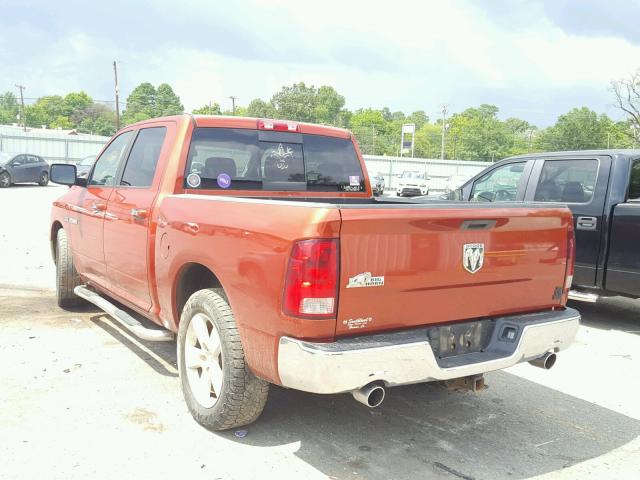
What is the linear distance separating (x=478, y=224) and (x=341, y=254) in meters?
0.89

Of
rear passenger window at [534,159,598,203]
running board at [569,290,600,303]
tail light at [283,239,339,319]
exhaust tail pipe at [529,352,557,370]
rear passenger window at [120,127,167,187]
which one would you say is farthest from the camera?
rear passenger window at [534,159,598,203]

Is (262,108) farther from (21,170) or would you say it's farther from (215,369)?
(215,369)

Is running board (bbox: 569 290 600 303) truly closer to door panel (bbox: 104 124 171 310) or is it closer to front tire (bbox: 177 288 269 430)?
front tire (bbox: 177 288 269 430)

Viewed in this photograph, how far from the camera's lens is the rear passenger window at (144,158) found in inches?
178

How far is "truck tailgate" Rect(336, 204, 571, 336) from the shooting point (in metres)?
2.91

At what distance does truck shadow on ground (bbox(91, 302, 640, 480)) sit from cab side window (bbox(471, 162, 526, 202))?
342cm

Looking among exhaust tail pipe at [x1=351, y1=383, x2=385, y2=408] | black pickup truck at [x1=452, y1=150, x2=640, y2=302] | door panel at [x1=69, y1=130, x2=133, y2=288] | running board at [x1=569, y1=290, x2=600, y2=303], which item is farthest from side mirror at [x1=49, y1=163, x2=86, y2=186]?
running board at [x1=569, y1=290, x2=600, y2=303]

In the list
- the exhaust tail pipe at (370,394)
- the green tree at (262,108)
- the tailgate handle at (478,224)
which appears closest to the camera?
the exhaust tail pipe at (370,394)

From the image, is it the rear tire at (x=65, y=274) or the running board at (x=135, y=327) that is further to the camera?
the rear tire at (x=65, y=274)

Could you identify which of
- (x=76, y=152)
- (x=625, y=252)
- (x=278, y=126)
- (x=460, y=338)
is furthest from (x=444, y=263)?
(x=76, y=152)

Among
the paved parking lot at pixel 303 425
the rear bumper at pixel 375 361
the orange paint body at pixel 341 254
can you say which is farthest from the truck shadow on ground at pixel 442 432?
the orange paint body at pixel 341 254

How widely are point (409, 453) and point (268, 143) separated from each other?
2469mm

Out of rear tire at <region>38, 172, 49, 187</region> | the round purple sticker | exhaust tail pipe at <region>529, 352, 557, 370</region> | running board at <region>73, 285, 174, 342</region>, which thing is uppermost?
the round purple sticker

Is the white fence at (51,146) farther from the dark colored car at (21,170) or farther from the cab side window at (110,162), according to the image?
the cab side window at (110,162)
